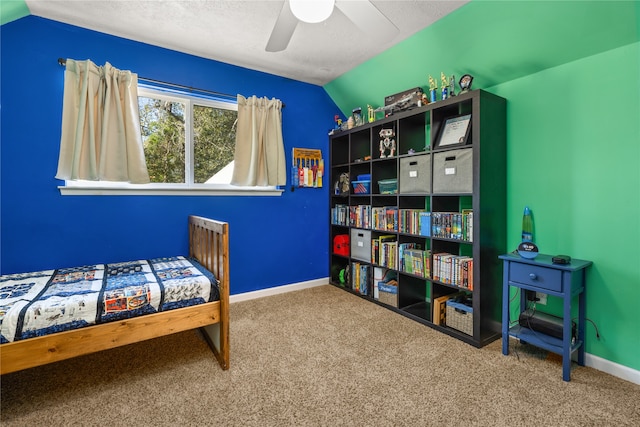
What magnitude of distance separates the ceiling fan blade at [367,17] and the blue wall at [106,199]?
172 centimetres

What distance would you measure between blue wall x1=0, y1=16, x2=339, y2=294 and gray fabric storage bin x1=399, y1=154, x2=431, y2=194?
4.02 feet

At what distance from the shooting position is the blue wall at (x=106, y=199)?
2135 millimetres

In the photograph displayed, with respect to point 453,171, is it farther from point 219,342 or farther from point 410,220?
point 219,342

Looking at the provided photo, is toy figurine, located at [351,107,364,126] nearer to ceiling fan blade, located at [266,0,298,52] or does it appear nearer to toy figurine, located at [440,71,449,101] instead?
toy figurine, located at [440,71,449,101]

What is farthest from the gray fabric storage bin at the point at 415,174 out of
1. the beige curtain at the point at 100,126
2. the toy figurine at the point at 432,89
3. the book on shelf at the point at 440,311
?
the beige curtain at the point at 100,126

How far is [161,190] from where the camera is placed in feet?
Answer: 8.66

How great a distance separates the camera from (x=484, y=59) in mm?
2189

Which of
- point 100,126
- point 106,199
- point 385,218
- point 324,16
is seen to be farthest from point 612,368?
point 100,126

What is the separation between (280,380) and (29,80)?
107 inches

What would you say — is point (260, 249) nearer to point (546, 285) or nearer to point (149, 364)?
point (149, 364)

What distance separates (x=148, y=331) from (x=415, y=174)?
88.0 inches

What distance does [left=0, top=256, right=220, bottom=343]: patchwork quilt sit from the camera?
4.70ft

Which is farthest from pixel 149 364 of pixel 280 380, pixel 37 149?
pixel 37 149

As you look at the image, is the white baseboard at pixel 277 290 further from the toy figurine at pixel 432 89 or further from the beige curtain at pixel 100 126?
the toy figurine at pixel 432 89
